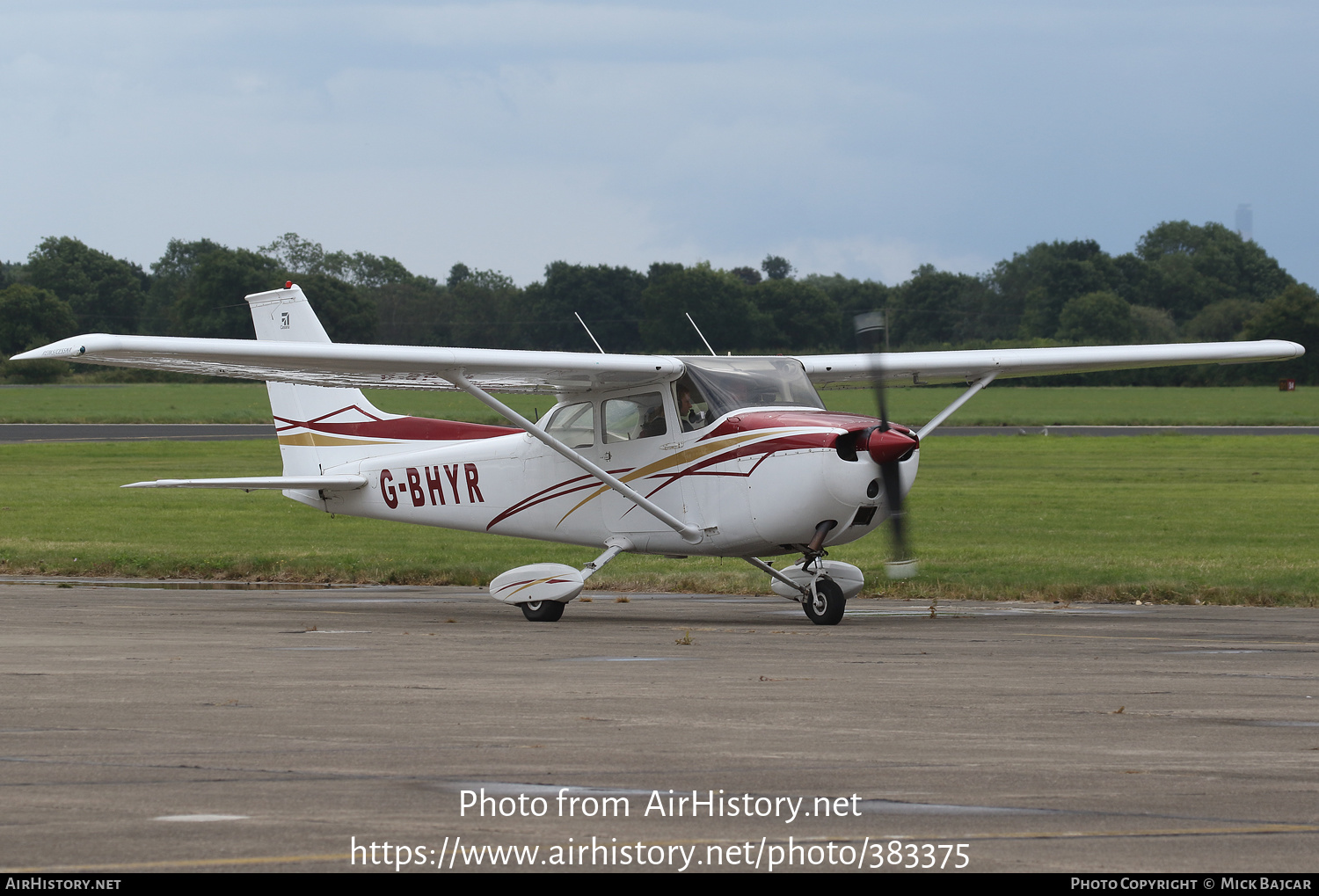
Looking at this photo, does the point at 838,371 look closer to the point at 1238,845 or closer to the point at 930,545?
the point at 930,545

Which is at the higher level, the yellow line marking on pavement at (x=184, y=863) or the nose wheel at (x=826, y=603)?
the yellow line marking on pavement at (x=184, y=863)

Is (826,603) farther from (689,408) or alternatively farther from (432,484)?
(432,484)

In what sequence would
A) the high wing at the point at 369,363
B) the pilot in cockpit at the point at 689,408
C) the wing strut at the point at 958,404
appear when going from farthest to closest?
the wing strut at the point at 958,404 < the pilot in cockpit at the point at 689,408 < the high wing at the point at 369,363

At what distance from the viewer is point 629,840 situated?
5.07m

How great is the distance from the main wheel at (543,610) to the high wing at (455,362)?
7.28 feet

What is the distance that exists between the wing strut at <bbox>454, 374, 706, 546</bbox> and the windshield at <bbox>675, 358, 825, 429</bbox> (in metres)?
0.98

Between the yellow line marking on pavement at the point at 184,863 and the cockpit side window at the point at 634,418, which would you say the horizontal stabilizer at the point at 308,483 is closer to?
the cockpit side window at the point at 634,418

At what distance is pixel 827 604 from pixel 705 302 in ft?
143

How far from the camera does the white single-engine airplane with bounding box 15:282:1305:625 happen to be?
13.5 metres

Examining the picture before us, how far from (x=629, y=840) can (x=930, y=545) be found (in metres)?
17.2

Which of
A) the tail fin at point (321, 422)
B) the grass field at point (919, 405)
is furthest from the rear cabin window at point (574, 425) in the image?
the grass field at point (919, 405)

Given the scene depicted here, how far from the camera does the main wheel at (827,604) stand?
45.2 ft

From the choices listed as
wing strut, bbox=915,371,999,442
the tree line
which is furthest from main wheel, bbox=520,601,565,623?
the tree line

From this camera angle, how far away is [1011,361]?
58.0 feet
